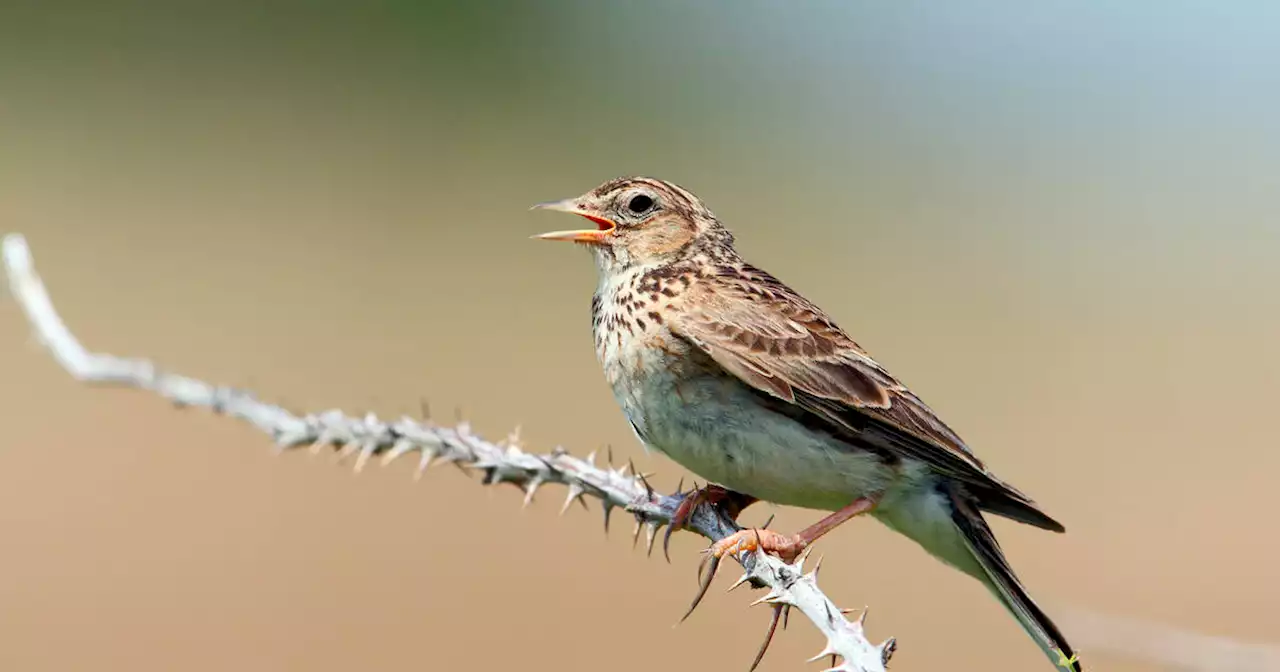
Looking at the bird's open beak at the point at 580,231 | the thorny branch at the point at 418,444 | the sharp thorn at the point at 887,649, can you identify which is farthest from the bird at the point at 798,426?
the sharp thorn at the point at 887,649

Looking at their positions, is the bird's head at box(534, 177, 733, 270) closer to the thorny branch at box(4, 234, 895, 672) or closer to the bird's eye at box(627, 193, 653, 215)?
the bird's eye at box(627, 193, 653, 215)

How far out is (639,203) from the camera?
17.2 feet

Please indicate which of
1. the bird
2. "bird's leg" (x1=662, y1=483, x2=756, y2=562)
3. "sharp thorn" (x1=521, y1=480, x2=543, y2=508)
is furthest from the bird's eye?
"sharp thorn" (x1=521, y1=480, x2=543, y2=508)

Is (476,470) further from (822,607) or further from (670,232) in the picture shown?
(670,232)

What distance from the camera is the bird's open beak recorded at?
16.1ft

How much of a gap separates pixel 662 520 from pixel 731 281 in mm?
1145

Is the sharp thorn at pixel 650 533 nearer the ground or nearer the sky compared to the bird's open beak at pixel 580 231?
nearer the ground

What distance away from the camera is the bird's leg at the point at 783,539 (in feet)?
12.3

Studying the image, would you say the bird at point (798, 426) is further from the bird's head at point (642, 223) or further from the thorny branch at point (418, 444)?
the bird's head at point (642, 223)

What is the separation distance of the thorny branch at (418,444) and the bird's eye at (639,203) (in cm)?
138

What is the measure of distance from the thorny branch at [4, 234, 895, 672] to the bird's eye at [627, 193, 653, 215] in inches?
54.4

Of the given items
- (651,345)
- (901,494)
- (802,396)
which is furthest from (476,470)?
(901,494)

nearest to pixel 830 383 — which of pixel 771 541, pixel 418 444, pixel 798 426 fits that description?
pixel 798 426

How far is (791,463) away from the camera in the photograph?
4.28 meters
